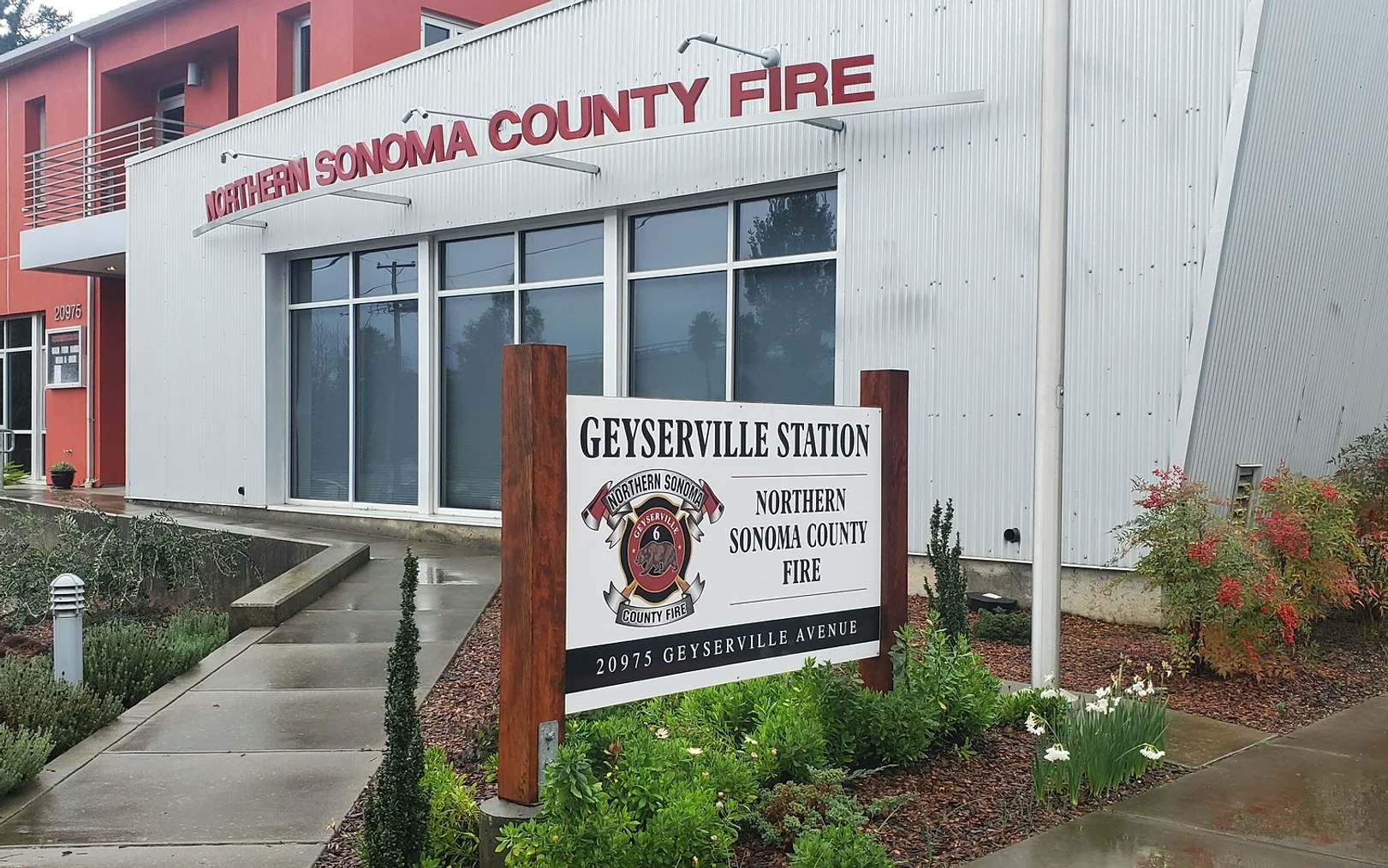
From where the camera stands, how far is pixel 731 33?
40.0 ft

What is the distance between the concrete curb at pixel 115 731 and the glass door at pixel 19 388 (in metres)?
19.6

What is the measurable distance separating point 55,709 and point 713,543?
13.1ft

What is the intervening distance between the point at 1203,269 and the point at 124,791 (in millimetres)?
7664

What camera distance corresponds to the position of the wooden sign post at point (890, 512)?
6.05 meters

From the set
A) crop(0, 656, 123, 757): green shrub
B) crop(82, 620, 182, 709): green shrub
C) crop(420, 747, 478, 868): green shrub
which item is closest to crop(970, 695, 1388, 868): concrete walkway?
crop(420, 747, 478, 868): green shrub

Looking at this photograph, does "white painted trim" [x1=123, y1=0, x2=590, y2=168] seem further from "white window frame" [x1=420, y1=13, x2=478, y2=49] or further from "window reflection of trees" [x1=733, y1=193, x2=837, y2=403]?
"window reflection of trees" [x1=733, y1=193, x2=837, y2=403]

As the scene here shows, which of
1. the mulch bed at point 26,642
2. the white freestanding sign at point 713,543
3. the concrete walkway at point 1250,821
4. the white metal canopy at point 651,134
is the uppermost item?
the white metal canopy at point 651,134

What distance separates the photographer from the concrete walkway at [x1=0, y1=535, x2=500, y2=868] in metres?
4.89

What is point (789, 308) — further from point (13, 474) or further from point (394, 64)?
point (13, 474)

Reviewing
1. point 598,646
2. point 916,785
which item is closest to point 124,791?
point 598,646

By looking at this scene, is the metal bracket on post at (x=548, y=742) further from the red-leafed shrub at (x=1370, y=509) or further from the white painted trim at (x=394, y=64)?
the white painted trim at (x=394, y=64)

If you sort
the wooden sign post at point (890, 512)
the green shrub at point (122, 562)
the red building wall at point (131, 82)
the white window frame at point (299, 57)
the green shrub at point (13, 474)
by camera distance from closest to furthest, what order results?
1. the wooden sign post at point (890, 512)
2. the green shrub at point (122, 562)
3. the red building wall at point (131, 82)
4. the white window frame at point (299, 57)
5. the green shrub at point (13, 474)

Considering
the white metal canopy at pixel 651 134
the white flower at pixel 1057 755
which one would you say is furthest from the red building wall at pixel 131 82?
the white flower at pixel 1057 755

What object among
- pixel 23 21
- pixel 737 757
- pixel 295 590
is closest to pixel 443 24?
pixel 295 590
